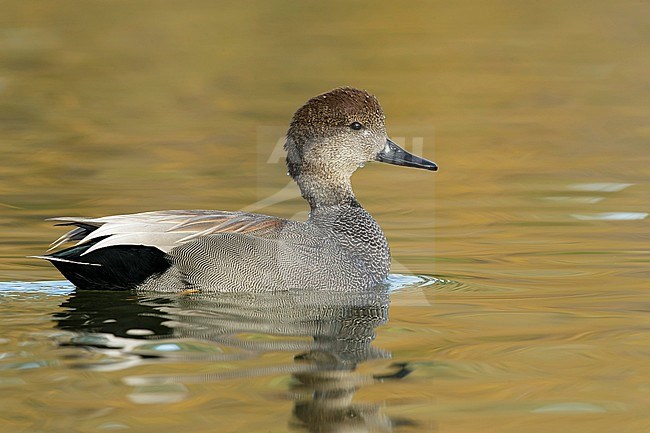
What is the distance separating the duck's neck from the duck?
118 mm

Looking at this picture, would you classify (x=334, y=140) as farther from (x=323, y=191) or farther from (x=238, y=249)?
(x=238, y=249)

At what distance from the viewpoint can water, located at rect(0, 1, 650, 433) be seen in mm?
5023

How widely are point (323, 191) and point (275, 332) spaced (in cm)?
189

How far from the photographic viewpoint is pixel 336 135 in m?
7.72

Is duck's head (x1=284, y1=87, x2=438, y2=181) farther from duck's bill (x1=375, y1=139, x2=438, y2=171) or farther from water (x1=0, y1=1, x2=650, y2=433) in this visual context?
water (x1=0, y1=1, x2=650, y2=433)

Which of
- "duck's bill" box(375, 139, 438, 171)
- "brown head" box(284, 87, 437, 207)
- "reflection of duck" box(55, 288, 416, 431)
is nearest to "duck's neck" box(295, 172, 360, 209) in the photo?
"brown head" box(284, 87, 437, 207)

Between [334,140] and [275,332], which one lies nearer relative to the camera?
[275,332]

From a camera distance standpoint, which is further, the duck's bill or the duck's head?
the duck's bill

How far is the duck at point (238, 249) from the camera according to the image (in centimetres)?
681

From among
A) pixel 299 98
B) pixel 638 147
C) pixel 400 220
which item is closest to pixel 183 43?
pixel 299 98

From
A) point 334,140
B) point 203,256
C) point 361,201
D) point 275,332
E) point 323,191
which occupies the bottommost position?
point 275,332

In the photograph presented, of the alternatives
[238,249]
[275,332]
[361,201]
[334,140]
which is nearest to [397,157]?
[334,140]

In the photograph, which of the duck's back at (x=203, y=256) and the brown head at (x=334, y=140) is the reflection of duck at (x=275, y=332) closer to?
the duck's back at (x=203, y=256)

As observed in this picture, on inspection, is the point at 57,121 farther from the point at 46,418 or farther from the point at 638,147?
the point at 46,418
